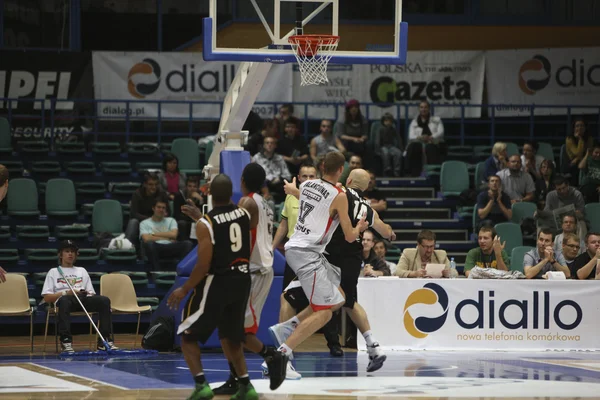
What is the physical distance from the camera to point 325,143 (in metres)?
18.7

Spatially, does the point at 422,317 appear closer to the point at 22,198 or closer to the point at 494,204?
the point at 494,204

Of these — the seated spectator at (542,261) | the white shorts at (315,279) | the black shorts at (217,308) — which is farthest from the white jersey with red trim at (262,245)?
the seated spectator at (542,261)

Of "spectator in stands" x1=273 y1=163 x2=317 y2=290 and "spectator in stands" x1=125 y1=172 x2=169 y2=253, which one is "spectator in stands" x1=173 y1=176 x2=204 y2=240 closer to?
"spectator in stands" x1=125 y1=172 x2=169 y2=253

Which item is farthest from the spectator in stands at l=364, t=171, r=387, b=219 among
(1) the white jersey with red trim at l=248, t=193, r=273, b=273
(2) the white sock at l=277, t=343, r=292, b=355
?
(1) the white jersey with red trim at l=248, t=193, r=273, b=273

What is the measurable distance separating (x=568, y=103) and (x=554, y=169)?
3.12m

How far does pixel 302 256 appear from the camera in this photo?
10.0 m

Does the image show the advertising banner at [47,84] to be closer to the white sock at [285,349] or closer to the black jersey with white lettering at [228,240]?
the white sock at [285,349]

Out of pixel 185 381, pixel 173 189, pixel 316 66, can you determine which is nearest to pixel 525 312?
pixel 316 66

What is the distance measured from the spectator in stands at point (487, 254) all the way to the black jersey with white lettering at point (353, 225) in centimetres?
353

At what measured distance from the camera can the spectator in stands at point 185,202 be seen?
16797mm

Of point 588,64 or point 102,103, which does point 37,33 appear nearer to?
point 102,103

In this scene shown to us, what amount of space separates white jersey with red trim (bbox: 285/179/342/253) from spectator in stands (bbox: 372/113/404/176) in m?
9.56

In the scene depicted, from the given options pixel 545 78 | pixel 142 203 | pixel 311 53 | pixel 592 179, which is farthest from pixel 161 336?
pixel 545 78

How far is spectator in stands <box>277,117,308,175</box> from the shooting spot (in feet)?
60.3
